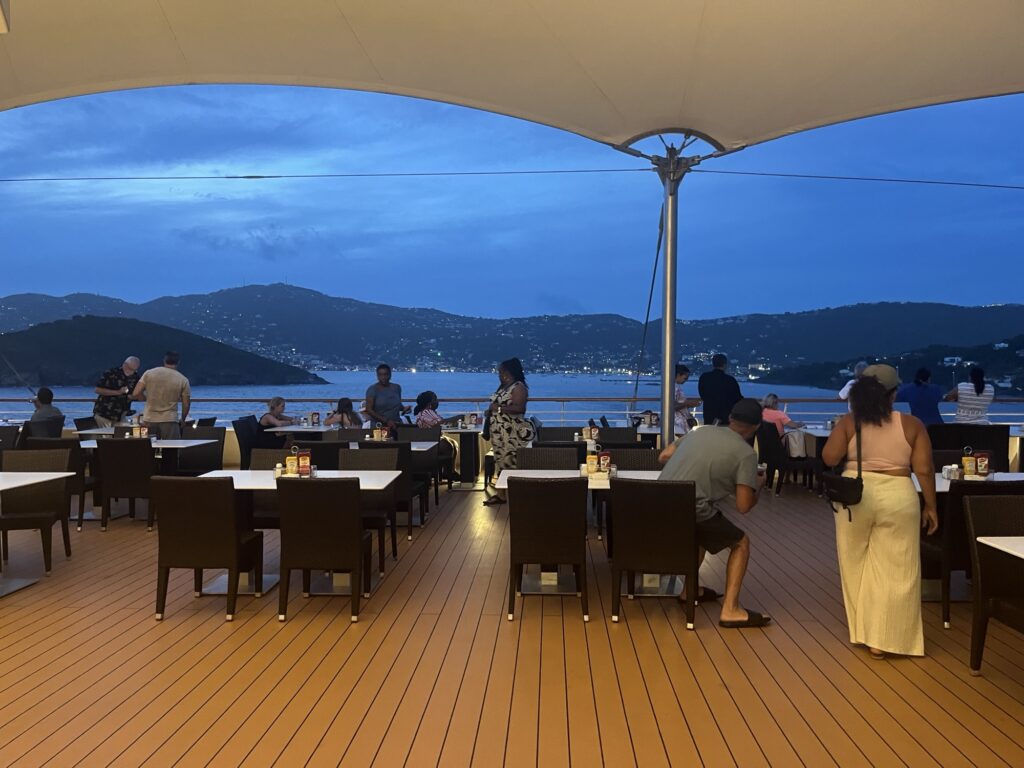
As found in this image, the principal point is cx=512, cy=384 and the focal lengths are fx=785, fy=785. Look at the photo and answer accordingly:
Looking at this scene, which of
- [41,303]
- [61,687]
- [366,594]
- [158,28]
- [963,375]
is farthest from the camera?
[41,303]

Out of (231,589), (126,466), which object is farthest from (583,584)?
(126,466)

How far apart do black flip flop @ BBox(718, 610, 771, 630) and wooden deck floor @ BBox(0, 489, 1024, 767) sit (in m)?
0.07

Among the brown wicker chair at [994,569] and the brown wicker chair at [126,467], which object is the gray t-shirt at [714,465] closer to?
the brown wicker chair at [994,569]

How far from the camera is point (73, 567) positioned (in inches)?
234

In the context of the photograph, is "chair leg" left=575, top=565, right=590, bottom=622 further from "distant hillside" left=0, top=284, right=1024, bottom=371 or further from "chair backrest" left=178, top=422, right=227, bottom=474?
"distant hillside" left=0, top=284, right=1024, bottom=371

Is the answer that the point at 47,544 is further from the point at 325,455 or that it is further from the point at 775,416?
the point at 775,416

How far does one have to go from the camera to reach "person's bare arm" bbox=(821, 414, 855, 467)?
403cm

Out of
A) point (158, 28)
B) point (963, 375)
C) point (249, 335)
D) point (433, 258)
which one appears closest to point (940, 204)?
point (433, 258)

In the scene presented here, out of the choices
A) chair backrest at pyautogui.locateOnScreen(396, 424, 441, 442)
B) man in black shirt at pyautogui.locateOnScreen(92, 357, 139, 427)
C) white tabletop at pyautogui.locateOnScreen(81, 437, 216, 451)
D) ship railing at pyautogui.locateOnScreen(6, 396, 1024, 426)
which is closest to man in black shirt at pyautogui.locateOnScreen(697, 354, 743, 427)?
ship railing at pyautogui.locateOnScreen(6, 396, 1024, 426)

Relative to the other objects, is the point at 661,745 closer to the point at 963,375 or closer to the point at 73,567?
the point at 73,567

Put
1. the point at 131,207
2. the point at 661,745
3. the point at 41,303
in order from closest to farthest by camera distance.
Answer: the point at 661,745 < the point at 41,303 < the point at 131,207

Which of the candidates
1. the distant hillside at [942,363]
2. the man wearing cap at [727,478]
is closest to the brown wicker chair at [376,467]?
the man wearing cap at [727,478]

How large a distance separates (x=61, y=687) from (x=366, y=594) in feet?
6.24

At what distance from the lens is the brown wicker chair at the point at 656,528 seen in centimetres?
432
